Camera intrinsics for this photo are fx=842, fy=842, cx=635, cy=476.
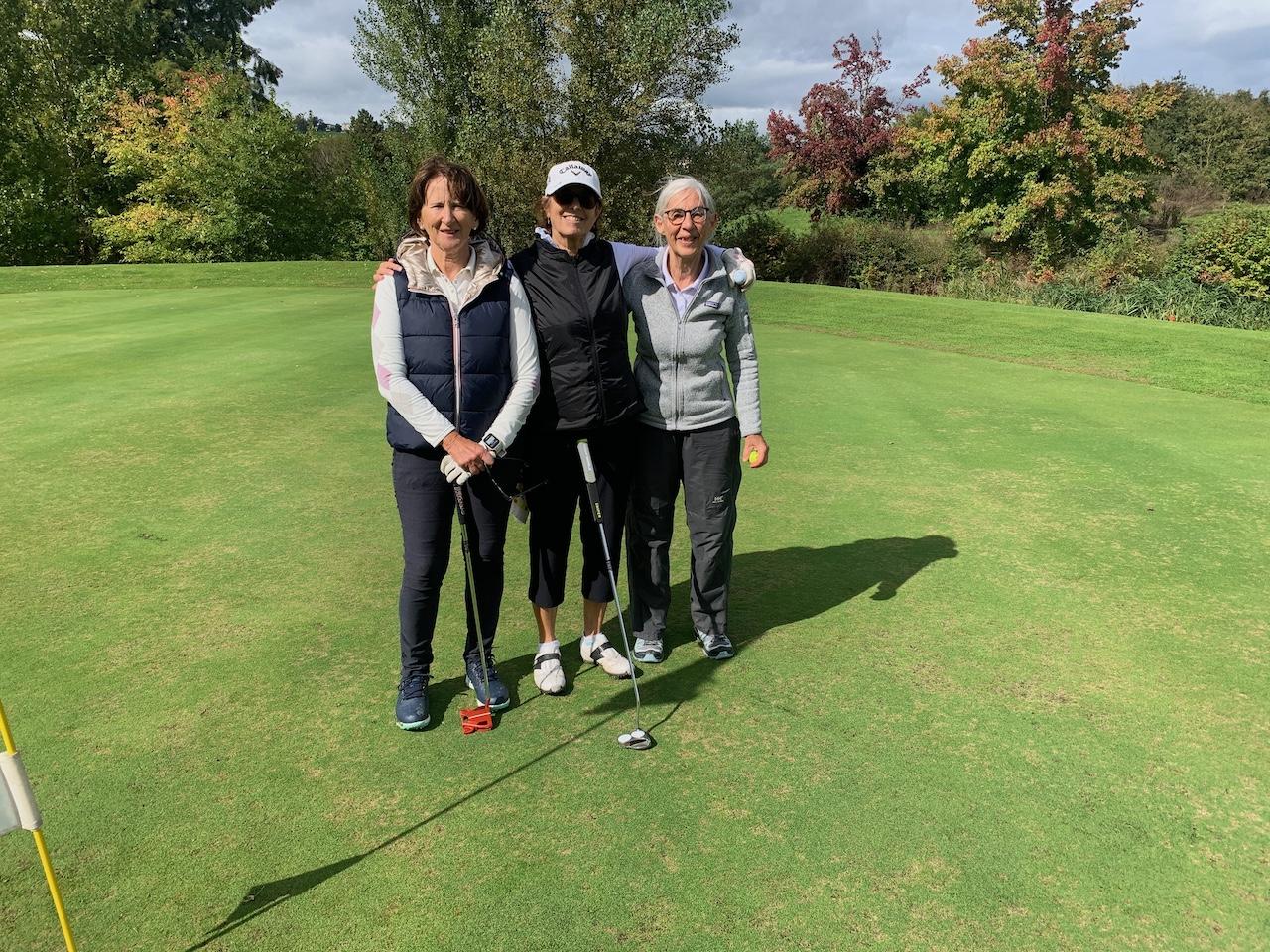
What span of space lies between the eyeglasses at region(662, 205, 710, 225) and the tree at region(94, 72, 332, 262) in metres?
28.5

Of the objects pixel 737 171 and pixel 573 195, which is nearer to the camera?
pixel 573 195

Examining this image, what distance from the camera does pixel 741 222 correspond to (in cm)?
2878

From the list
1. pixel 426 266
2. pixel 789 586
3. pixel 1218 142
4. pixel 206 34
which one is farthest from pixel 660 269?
pixel 206 34

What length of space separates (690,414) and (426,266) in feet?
3.68

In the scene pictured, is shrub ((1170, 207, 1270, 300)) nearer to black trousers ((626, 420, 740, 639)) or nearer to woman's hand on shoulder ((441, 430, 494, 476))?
black trousers ((626, 420, 740, 639))

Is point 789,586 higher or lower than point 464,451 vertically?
lower

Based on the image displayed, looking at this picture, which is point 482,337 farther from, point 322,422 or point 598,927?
point 322,422

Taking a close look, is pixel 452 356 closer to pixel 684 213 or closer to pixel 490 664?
pixel 684 213

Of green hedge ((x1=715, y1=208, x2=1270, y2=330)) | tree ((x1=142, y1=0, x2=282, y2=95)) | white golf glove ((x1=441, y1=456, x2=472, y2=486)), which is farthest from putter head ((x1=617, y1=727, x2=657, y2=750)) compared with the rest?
tree ((x1=142, y1=0, x2=282, y2=95))

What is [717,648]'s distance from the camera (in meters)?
3.29

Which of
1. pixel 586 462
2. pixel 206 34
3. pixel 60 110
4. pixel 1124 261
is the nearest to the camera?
pixel 586 462

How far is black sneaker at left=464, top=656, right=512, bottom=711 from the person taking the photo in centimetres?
292

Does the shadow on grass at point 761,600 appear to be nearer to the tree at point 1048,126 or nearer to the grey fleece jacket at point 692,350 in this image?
the grey fleece jacket at point 692,350

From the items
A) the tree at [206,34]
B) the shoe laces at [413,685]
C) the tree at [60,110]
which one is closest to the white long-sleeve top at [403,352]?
the shoe laces at [413,685]
